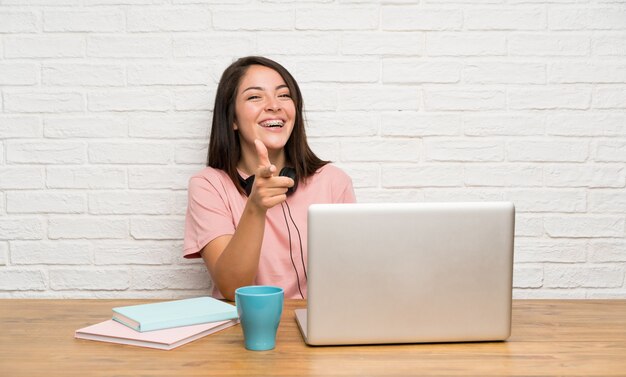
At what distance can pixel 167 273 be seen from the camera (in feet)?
7.14

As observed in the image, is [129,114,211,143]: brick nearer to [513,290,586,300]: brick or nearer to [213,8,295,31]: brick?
[213,8,295,31]: brick

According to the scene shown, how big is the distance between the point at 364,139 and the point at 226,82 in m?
0.52

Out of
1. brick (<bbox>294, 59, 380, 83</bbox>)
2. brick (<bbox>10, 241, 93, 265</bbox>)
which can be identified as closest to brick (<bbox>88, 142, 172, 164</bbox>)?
brick (<bbox>10, 241, 93, 265</bbox>)

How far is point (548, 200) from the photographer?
7.13ft

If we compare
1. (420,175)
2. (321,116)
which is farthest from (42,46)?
(420,175)

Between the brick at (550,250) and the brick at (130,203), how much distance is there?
1267mm

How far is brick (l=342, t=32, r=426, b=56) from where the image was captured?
2.12 meters

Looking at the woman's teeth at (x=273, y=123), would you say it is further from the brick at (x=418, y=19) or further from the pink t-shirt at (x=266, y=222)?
the brick at (x=418, y=19)

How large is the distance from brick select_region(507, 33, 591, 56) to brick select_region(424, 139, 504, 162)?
0.33 m

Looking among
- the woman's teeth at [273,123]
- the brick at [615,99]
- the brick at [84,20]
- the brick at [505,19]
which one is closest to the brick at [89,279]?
the woman's teeth at [273,123]

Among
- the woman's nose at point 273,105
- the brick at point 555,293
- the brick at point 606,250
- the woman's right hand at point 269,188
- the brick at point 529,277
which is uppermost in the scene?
the woman's nose at point 273,105

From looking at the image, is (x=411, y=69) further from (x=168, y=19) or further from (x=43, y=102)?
(x=43, y=102)

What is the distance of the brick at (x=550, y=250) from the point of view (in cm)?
218

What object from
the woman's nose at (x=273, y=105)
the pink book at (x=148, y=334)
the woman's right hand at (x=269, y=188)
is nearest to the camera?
the pink book at (x=148, y=334)
